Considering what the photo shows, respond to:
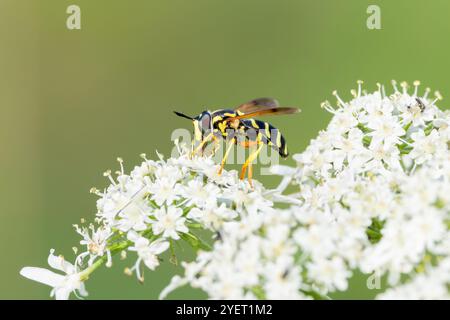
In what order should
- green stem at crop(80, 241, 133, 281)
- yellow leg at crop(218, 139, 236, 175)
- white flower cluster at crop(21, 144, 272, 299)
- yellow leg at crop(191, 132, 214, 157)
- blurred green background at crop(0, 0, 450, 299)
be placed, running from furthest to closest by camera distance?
blurred green background at crop(0, 0, 450, 299), yellow leg at crop(191, 132, 214, 157), yellow leg at crop(218, 139, 236, 175), green stem at crop(80, 241, 133, 281), white flower cluster at crop(21, 144, 272, 299)

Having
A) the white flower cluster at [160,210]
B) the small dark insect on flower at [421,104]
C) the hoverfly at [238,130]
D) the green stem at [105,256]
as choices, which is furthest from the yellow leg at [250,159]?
the small dark insect on flower at [421,104]

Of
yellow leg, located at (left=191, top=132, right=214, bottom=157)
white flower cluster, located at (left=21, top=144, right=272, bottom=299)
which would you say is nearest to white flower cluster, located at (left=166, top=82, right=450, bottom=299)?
white flower cluster, located at (left=21, top=144, right=272, bottom=299)

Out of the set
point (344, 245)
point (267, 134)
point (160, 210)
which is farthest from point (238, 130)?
point (344, 245)

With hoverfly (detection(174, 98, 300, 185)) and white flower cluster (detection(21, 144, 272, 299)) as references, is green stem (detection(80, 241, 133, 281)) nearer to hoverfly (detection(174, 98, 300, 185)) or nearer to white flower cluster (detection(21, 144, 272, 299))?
white flower cluster (detection(21, 144, 272, 299))

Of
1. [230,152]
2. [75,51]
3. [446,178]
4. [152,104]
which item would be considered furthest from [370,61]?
[446,178]

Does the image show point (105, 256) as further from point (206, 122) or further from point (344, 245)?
point (344, 245)
